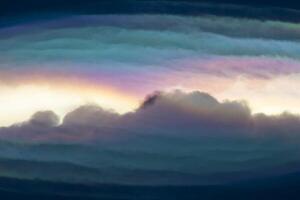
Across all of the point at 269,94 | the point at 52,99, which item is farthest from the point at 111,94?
the point at 269,94

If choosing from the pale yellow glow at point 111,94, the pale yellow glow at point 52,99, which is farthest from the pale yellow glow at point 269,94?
the pale yellow glow at point 52,99

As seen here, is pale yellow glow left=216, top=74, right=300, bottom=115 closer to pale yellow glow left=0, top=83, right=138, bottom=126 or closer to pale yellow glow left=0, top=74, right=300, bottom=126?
pale yellow glow left=0, top=74, right=300, bottom=126

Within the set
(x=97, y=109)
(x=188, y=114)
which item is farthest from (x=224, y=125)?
(x=97, y=109)

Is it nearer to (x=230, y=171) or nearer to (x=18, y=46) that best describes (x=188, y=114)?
(x=230, y=171)

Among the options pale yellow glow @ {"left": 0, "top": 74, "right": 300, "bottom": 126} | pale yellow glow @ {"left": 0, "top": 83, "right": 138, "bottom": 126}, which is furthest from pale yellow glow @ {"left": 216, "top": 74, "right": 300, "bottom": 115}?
pale yellow glow @ {"left": 0, "top": 83, "right": 138, "bottom": 126}

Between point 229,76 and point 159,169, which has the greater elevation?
point 229,76

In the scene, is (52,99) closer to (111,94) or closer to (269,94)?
(111,94)

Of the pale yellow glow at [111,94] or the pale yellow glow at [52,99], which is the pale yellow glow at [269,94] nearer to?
the pale yellow glow at [111,94]

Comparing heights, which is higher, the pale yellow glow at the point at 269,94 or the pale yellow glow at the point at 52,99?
the pale yellow glow at the point at 269,94
